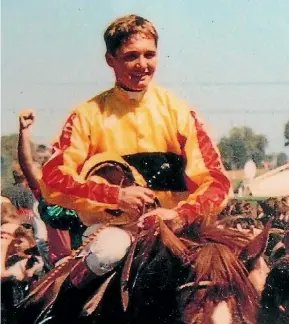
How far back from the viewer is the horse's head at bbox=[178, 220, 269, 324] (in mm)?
3805

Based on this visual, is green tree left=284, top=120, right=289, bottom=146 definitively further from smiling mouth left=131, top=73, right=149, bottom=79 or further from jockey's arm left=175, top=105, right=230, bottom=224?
A: smiling mouth left=131, top=73, right=149, bottom=79

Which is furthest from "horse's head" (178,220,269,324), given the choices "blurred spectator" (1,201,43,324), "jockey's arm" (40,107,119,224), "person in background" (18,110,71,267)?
"blurred spectator" (1,201,43,324)

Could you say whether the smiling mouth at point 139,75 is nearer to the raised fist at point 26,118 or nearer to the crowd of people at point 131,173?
the crowd of people at point 131,173

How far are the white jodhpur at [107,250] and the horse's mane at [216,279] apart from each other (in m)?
0.34

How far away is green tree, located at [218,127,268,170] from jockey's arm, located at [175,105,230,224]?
5 centimetres

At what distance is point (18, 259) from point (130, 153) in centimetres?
80

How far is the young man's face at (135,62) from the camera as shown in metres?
3.83

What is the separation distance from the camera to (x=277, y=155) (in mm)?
3928

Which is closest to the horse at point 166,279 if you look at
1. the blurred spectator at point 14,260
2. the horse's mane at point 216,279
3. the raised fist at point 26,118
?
the horse's mane at point 216,279

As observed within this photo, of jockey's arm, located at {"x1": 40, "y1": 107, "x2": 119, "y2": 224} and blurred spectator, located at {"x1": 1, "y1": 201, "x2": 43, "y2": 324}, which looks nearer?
jockey's arm, located at {"x1": 40, "y1": 107, "x2": 119, "y2": 224}

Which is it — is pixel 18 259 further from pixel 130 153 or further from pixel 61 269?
pixel 130 153

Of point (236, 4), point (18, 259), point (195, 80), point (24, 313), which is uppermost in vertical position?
point (236, 4)

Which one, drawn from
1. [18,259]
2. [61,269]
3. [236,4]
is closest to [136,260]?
[61,269]

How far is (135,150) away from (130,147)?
0.03 meters
